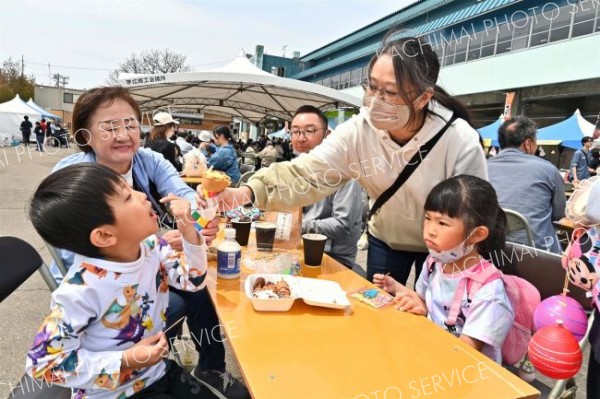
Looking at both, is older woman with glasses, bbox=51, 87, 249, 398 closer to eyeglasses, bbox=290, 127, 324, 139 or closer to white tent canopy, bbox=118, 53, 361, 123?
eyeglasses, bbox=290, 127, 324, 139

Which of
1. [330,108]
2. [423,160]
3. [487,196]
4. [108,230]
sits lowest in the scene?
[108,230]

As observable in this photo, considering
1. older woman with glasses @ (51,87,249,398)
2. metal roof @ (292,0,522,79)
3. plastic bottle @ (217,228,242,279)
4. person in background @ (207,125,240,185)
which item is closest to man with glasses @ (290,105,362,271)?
older woman with glasses @ (51,87,249,398)

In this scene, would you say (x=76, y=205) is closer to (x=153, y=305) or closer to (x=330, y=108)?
(x=153, y=305)

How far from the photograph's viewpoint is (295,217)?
2479mm

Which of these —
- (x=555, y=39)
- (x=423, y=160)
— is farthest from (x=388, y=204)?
(x=555, y=39)

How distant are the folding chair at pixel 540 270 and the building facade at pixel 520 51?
34.2ft

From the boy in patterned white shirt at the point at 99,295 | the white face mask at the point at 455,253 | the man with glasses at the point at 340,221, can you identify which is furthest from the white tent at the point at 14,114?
the white face mask at the point at 455,253

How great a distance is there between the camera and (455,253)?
61.8 inches

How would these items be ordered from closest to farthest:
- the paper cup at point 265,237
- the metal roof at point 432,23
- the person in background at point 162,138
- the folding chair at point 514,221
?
the paper cup at point 265,237
the folding chair at point 514,221
the person in background at point 162,138
the metal roof at point 432,23

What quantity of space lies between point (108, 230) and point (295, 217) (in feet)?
4.49

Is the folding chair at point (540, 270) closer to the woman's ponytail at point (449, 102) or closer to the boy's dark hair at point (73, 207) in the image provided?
the woman's ponytail at point (449, 102)

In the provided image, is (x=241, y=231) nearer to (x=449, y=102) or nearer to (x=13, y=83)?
(x=449, y=102)

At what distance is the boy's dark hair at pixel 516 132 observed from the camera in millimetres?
3332

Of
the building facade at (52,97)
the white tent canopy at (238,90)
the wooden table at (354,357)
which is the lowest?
the wooden table at (354,357)
